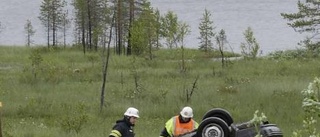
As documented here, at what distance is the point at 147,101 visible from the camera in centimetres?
2000

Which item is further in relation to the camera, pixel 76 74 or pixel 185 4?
pixel 185 4

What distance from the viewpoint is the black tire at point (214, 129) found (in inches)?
294

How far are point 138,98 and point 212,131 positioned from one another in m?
13.3

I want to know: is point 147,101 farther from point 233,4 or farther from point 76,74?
point 233,4

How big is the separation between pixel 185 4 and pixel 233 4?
34.9 ft

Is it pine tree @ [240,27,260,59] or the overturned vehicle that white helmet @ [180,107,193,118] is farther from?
pine tree @ [240,27,260,59]

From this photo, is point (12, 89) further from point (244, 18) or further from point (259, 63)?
point (244, 18)

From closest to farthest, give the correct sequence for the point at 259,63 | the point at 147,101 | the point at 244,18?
the point at 147,101 < the point at 259,63 < the point at 244,18

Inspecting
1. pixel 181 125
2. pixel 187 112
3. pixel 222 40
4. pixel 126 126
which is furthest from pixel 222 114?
pixel 222 40

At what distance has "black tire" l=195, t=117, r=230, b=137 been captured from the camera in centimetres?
746

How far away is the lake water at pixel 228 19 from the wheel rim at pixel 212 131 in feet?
202

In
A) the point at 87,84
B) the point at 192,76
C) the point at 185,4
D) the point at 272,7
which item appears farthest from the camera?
the point at 185,4

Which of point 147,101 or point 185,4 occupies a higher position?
point 185,4

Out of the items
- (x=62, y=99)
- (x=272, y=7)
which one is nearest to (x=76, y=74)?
(x=62, y=99)
